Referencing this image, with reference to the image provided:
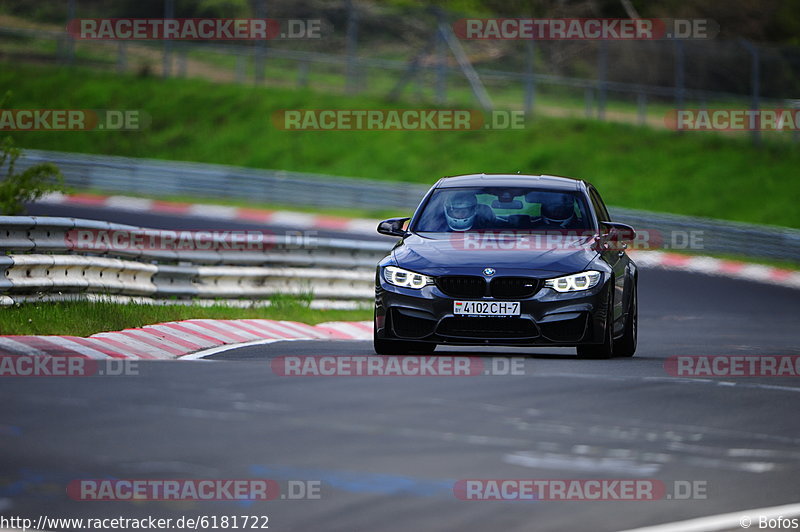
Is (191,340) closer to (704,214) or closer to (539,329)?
(539,329)

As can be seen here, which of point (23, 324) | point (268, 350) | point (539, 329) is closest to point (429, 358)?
point (539, 329)

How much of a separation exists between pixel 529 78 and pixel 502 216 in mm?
27584

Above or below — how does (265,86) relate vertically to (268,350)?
above

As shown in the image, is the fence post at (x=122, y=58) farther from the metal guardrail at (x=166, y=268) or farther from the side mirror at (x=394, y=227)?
the side mirror at (x=394, y=227)

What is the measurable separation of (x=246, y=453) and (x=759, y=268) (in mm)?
22483

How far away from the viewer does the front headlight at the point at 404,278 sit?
38.5 feet

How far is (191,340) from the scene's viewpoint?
524 inches
